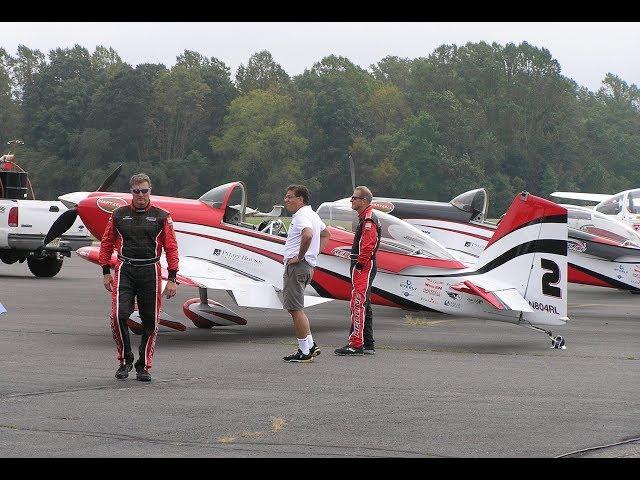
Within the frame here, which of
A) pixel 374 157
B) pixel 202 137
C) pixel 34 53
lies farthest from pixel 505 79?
pixel 34 53

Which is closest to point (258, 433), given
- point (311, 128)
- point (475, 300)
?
point (475, 300)

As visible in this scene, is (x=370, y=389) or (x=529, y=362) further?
(x=529, y=362)

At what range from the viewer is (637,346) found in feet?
46.6

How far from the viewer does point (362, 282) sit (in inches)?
499

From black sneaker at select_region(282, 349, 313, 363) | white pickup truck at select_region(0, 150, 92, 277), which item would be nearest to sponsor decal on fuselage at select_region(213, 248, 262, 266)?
black sneaker at select_region(282, 349, 313, 363)

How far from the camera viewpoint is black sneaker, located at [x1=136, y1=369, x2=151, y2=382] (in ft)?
33.5

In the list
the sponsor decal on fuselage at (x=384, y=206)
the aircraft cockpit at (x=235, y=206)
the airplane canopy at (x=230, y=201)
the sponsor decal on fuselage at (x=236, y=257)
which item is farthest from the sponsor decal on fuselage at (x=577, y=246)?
the sponsor decal on fuselage at (x=236, y=257)

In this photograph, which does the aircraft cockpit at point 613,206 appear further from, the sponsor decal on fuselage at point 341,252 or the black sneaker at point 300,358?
the black sneaker at point 300,358

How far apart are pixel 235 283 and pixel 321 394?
16.5 feet

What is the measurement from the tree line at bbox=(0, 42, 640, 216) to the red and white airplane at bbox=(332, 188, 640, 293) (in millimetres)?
65010

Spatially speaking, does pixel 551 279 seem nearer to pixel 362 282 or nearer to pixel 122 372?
pixel 362 282

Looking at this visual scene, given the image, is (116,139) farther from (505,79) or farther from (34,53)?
(505,79)

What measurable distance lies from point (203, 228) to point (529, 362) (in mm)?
5290

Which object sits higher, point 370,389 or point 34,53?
point 34,53
